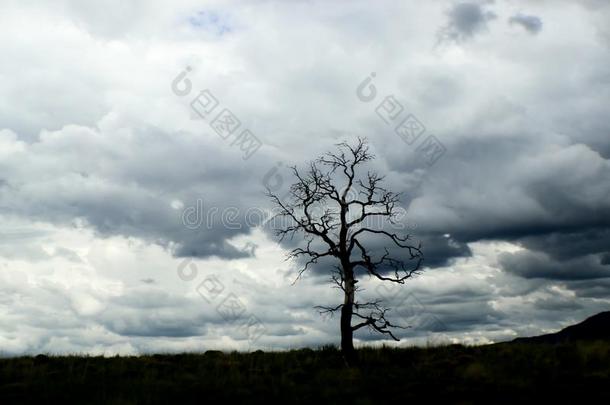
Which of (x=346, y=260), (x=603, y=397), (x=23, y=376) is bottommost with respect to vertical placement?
(x=603, y=397)

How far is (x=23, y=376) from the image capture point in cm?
1859

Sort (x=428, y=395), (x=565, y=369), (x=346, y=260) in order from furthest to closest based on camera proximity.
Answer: (x=346, y=260) → (x=565, y=369) → (x=428, y=395)

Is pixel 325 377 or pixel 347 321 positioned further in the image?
pixel 347 321

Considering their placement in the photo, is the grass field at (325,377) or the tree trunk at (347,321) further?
the tree trunk at (347,321)

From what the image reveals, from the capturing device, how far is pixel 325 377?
1808cm

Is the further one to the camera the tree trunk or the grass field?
the tree trunk

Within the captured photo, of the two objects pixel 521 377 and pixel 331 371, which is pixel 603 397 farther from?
pixel 331 371

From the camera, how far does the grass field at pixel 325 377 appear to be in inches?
572

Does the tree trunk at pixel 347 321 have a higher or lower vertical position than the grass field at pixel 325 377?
higher

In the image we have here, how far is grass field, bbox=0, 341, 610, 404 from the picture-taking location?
14.5m

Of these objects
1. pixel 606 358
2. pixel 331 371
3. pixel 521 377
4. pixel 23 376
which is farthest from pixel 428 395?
pixel 23 376

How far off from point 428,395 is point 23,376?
12666 millimetres

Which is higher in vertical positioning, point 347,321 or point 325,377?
point 347,321

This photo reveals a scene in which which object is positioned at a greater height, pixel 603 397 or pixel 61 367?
pixel 61 367
